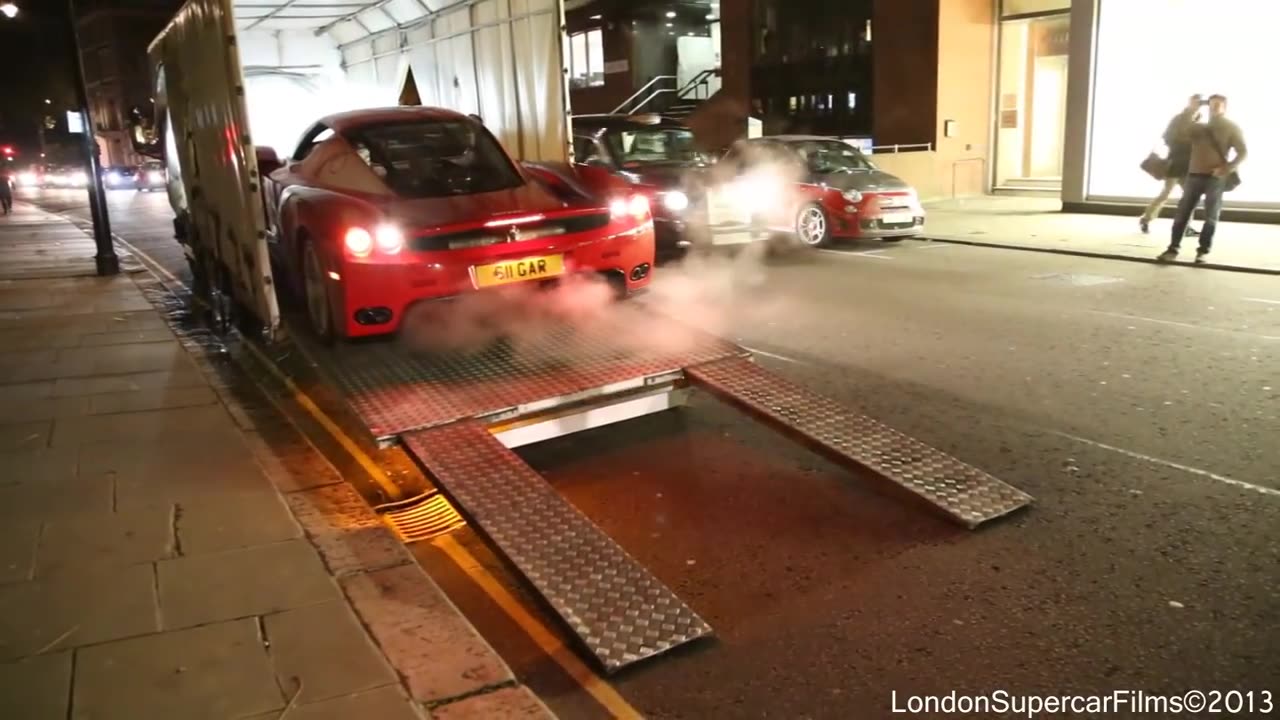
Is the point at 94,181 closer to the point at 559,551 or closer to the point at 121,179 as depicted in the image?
the point at 559,551

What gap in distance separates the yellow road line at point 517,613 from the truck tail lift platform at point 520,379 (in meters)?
0.10

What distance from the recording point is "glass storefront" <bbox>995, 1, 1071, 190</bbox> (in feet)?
65.1

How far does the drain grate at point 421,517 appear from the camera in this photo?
14.8ft

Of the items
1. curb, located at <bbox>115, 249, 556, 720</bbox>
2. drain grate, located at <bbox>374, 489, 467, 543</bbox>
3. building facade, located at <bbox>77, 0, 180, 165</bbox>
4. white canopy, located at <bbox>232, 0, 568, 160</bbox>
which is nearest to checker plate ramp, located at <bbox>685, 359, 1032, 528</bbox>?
drain grate, located at <bbox>374, 489, 467, 543</bbox>

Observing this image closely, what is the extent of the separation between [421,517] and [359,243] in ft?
6.12

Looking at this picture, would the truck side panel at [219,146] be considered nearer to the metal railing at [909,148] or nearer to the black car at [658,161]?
the black car at [658,161]

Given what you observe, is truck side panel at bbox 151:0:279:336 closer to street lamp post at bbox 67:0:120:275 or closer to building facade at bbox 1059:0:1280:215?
street lamp post at bbox 67:0:120:275

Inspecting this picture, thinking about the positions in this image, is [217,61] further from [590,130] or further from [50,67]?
[50,67]

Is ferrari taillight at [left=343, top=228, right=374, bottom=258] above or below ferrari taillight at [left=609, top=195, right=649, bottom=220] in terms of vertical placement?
below

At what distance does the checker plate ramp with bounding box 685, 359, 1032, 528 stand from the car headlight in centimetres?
577

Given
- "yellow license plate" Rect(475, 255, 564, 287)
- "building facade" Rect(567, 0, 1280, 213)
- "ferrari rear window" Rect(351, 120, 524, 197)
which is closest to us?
"yellow license plate" Rect(475, 255, 564, 287)

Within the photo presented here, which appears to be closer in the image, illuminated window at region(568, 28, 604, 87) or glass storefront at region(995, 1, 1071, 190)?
glass storefront at region(995, 1, 1071, 190)

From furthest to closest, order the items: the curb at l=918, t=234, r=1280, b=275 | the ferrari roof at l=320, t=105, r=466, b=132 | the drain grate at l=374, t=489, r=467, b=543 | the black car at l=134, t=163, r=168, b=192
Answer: the black car at l=134, t=163, r=168, b=192 → the curb at l=918, t=234, r=1280, b=275 → the ferrari roof at l=320, t=105, r=466, b=132 → the drain grate at l=374, t=489, r=467, b=543

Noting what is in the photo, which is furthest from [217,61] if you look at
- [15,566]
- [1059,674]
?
[1059,674]
